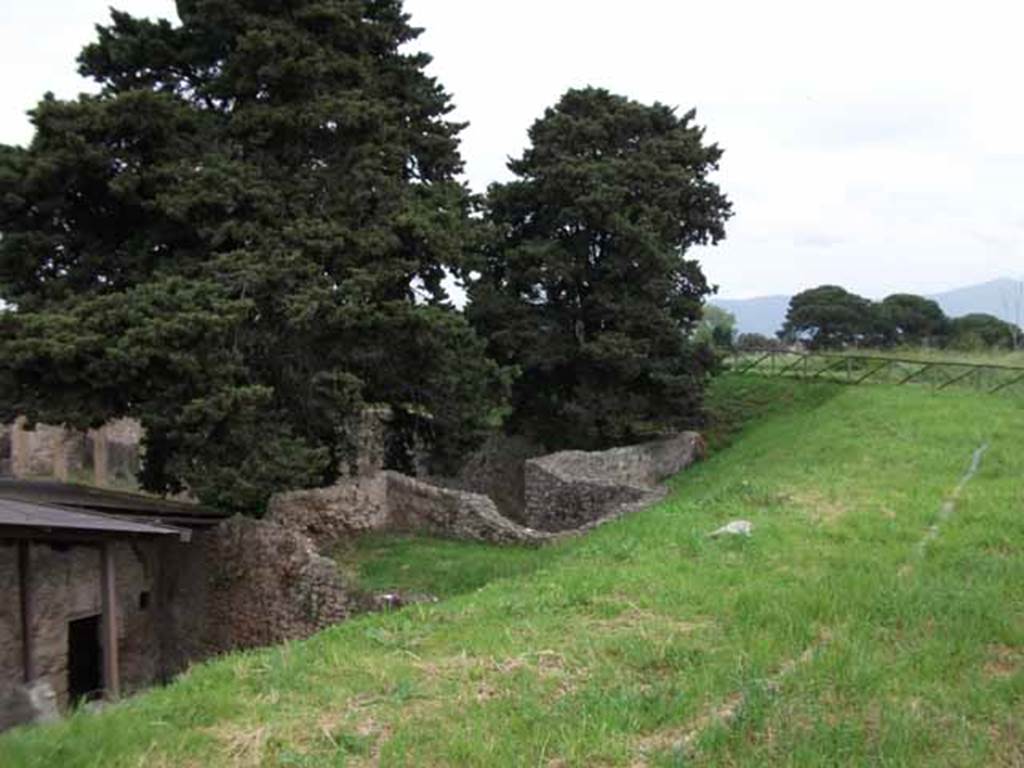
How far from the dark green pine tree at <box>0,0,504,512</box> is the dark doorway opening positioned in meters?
2.83

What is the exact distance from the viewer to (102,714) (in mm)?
6234

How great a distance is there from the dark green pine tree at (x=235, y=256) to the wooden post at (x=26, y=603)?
4.07 m

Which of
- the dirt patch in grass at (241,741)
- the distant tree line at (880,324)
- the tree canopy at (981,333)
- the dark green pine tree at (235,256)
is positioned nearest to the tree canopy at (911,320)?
the distant tree line at (880,324)

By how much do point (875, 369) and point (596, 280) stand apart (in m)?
11.1

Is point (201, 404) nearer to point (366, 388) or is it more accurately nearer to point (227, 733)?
point (366, 388)

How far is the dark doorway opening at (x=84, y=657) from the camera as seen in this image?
12586mm

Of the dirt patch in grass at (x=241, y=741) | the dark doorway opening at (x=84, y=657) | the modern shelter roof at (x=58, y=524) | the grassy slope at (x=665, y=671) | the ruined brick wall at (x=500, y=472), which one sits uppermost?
the modern shelter roof at (x=58, y=524)

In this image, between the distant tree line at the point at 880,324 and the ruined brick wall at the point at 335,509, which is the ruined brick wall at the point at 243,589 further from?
the distant tree line at the point at 880,324

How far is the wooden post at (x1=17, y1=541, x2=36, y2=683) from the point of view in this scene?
10836mm

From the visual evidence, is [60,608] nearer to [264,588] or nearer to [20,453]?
[264,588]

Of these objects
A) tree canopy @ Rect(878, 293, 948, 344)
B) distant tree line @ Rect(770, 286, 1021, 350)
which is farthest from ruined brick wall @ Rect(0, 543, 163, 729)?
tree canopy @ Rect(878, 293, 948, 344)

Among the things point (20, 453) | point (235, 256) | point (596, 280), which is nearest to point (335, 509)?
point (235, 256)

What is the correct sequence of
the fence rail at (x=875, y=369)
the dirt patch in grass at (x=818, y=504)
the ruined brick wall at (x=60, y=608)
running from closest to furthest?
the ruined brick wall at (x=60, y=608)
the dirt patch in grass at (x=818, y=504)
the fence rail at (x=875, y=369)

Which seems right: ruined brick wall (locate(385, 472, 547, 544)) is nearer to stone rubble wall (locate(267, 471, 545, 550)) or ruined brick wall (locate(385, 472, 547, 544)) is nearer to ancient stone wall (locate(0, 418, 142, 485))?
stone rubble wall (locate(267, 471, 545, 550))
